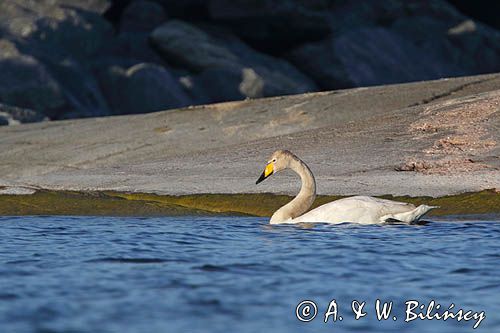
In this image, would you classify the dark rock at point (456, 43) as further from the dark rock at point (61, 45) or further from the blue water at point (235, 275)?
the blue water at point (235, 275)

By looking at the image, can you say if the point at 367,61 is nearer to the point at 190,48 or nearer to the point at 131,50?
the point at 190,48

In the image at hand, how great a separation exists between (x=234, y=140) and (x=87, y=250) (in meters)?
6.90

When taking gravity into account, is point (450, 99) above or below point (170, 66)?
below

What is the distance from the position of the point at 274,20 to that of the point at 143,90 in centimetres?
462

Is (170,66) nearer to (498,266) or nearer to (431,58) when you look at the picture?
(431,58)

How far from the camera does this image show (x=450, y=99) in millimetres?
17078

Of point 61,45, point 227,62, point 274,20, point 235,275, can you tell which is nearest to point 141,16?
point 61,45

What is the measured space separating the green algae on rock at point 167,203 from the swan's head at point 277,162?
30.2 inches

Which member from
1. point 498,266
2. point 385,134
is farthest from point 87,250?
point 385,134

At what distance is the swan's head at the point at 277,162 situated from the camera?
12344 millimetres

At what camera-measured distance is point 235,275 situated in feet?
28.3

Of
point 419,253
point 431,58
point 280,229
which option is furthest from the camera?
point 431,58

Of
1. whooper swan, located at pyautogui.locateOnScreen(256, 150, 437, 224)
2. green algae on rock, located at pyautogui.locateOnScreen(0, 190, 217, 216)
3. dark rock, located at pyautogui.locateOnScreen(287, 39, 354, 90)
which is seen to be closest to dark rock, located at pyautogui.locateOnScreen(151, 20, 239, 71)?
dark rock, located at pyautogui.locateOnScreen(287, 39, 354, 90)

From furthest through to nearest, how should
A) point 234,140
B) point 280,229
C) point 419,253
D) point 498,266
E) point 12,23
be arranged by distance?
1. point 12,23
2. point 234,140
3. point 280,229
4. point 419,253
5. point 498,266
